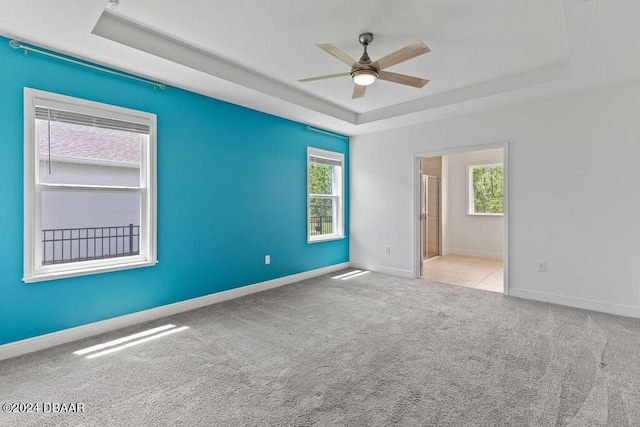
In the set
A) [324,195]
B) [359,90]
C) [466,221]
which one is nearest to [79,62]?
[359,90]

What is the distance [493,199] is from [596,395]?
5.77 m

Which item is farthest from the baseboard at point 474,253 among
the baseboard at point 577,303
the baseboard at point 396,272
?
the baseboard at point 577,303

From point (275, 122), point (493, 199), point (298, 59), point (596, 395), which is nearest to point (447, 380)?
point (596, 395)

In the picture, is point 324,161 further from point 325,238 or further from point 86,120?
point 86,120

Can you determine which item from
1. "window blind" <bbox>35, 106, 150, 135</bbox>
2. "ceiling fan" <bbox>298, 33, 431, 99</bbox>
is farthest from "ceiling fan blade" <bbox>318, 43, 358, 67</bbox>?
"window blind" <bbox>35, 106, 150, 135</bbox>

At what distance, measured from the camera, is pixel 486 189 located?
283 inches

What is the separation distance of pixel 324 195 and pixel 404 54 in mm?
3280

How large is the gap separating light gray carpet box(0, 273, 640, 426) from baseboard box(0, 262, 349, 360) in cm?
11

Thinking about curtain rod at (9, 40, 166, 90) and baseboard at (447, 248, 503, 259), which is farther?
baseboard at (447, 248, 503, 259)

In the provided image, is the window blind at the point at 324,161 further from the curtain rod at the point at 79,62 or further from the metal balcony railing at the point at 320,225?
the curtain rod at the point at 79,62

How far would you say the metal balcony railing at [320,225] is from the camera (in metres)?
5.25

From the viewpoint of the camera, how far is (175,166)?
3.46m

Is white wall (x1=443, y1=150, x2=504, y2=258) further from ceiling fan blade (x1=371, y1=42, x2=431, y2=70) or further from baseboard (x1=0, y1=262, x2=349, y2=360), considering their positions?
ceiling fan blade (x1=371, y1=42, x2=431, y2=70)

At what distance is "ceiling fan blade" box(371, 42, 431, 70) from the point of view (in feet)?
7.37
